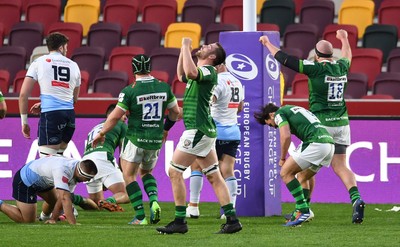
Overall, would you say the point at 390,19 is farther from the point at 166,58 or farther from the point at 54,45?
the point at 54,45

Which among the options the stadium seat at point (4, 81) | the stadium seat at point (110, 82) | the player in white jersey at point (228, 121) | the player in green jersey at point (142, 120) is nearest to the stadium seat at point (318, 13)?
the stadium seat at point (110, 82)

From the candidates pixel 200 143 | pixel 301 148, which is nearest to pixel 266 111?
pixel 301 148

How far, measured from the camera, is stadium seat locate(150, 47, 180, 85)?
73.7ft

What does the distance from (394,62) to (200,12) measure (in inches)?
162

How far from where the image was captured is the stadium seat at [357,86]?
21.2m

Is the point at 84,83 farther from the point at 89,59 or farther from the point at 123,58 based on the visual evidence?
the point at 123,58

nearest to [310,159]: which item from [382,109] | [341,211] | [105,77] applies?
[341,211]

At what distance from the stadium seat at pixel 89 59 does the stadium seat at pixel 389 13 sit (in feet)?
17.0

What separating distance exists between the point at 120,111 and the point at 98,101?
587cm

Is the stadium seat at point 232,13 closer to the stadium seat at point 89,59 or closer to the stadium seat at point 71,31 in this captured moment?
the stadium seat at point 89,59

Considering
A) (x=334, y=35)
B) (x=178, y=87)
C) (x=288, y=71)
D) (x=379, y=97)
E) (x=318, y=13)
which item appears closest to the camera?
(x=379, y=97)

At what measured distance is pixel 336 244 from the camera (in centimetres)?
1191

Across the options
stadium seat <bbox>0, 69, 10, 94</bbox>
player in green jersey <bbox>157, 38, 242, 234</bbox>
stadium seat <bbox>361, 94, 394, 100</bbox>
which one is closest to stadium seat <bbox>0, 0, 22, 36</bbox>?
stadium seat <bbox>0, 69, 10, 94</bbox>

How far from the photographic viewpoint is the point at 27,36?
78.7 ft
